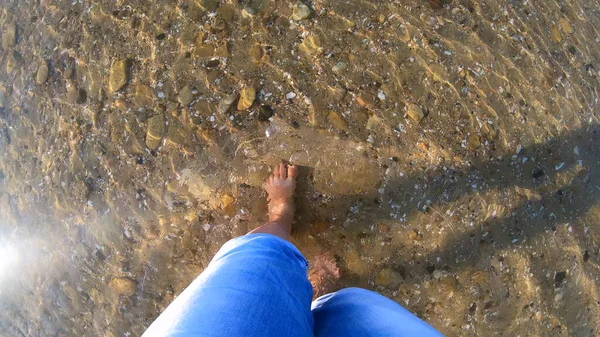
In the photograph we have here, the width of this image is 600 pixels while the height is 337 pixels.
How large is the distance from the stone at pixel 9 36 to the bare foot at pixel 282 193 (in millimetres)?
2381

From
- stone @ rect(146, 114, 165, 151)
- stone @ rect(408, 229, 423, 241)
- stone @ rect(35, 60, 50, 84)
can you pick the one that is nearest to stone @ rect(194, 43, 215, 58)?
stone @ rect(146, 114, 165, 151)

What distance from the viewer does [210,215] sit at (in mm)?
2885

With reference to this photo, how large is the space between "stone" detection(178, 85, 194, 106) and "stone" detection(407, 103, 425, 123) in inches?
59.2

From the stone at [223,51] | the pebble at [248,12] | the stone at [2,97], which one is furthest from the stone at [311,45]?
the stone at [2,97]

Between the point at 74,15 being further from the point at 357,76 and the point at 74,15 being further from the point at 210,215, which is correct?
the point at 357,76

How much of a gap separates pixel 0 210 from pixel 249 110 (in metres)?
2.20

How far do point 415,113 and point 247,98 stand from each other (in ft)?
3.77

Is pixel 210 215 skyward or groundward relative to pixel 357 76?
groundward

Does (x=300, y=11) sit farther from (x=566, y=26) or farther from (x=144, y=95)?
(x=566, y=26)

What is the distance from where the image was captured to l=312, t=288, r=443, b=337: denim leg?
1.60 m

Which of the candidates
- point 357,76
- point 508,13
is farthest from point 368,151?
point 508,13

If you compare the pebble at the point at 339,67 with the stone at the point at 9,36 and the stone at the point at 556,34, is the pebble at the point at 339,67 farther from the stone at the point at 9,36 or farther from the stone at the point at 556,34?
the stone at the point at 9,36

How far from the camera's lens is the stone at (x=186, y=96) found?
288cm

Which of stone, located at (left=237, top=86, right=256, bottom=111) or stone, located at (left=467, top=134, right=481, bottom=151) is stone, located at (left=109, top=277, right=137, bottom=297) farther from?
stone, located at (left=467, top=134, right=481, bottom=151)
